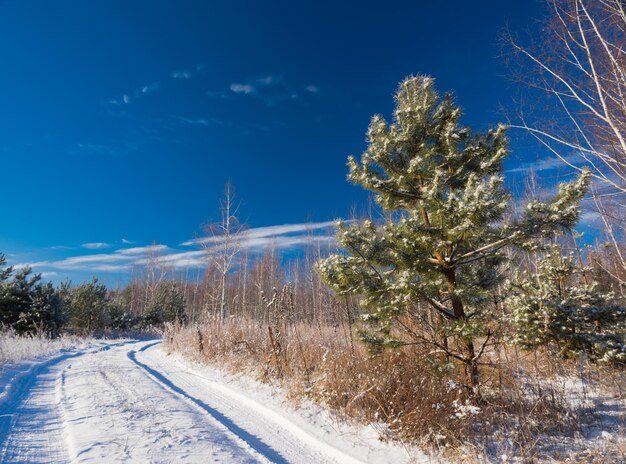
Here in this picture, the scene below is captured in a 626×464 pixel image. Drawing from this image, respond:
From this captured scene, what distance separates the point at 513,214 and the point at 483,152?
3.75 ft

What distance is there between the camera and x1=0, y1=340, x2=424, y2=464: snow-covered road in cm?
283

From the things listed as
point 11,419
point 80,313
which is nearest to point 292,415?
point 11,419

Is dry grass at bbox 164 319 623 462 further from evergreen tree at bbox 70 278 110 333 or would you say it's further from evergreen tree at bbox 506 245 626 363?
evergreen tree at bbox 70 278 110 333

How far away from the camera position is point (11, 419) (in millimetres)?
3566

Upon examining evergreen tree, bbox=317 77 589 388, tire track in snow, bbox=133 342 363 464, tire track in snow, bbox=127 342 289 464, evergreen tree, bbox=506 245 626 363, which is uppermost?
evergreen tree, bbox=317 77 589 388

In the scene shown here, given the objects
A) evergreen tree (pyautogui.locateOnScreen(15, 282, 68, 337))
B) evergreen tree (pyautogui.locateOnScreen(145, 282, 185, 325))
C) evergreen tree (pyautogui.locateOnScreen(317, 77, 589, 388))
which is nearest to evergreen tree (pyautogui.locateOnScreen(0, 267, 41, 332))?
evergreen tree (pyautogui.locateOnScreen(15, 282, 68, 337))

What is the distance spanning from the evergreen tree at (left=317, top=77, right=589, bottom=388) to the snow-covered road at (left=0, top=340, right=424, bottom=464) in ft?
4.75

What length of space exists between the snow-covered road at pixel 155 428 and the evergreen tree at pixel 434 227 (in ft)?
4.75

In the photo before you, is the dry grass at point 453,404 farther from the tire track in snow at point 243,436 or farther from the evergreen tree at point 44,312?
the evergreen tree at point 44,312

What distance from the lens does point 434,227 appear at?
409cm

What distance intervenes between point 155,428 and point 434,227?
13.2 feet

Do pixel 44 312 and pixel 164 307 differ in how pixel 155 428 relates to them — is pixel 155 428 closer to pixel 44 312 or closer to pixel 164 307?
pixel 44 312

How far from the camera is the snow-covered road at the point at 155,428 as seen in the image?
2.83 meters

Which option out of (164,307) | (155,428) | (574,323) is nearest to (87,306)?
(164,307)
